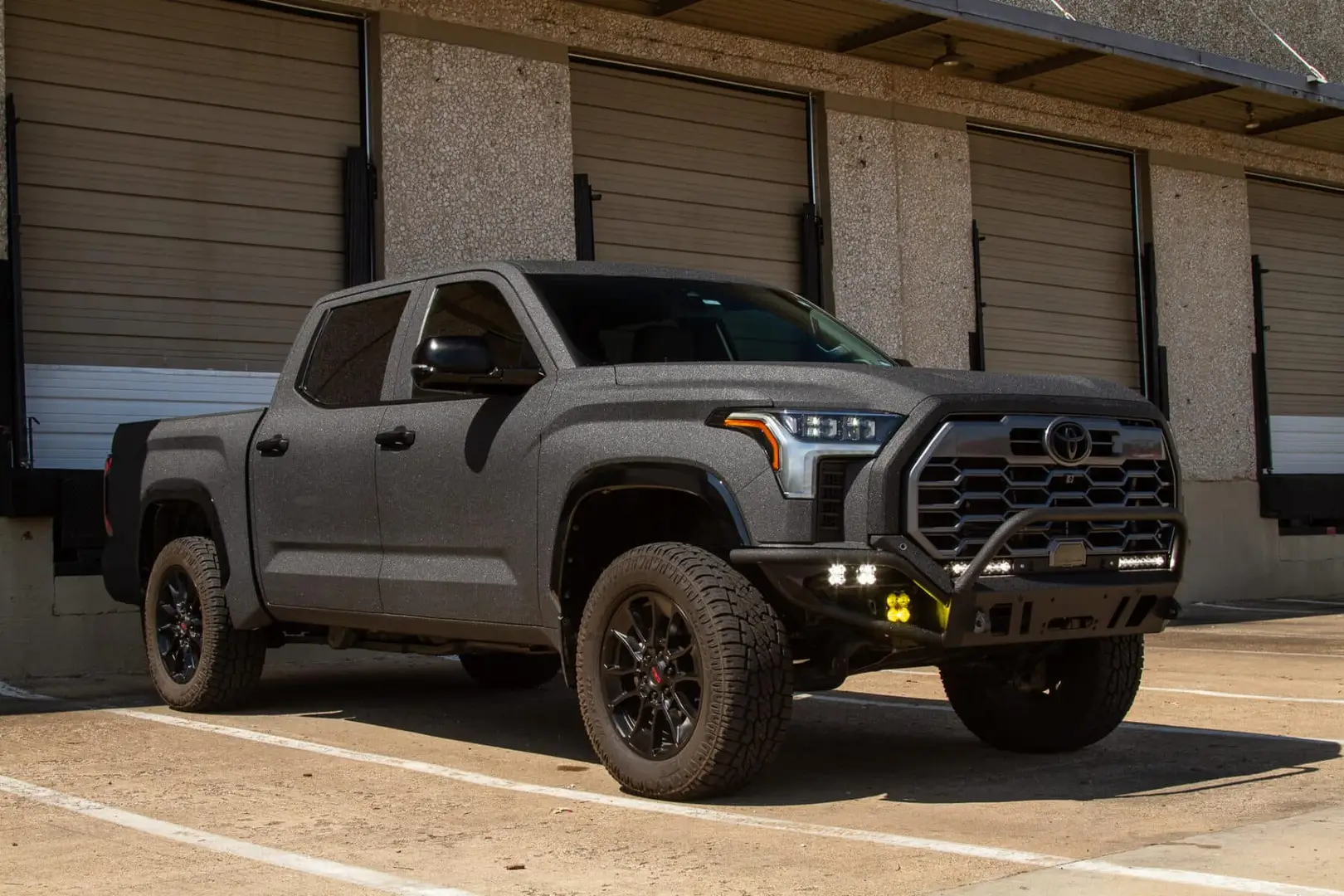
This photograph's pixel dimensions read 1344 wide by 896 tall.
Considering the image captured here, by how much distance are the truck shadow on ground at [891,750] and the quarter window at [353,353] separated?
5.32ft

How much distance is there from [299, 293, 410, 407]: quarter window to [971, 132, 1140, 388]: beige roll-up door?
9305 millimetres

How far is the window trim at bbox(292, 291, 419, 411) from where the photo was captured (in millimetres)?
7574

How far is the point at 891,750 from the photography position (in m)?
7.34

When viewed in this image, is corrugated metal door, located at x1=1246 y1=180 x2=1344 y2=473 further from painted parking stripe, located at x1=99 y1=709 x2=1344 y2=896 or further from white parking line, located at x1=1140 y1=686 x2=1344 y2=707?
painted parking stripe, located at x1=99 y1=709 x2=1344 y2=896

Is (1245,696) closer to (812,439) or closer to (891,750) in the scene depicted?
(891,750)

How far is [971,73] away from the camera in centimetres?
1627

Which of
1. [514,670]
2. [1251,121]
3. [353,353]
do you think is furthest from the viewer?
[1251,121]

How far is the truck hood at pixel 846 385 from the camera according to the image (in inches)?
228

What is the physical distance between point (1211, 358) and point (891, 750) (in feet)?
40.2

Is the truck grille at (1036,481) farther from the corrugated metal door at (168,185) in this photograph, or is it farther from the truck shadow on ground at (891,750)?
the corrugated metal door at (168,185)

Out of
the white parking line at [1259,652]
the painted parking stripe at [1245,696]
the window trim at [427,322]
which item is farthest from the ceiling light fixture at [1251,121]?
the window trim at [427,322]

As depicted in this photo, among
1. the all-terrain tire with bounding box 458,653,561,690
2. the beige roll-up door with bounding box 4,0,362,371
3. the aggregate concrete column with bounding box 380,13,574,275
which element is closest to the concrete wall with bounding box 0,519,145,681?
the beige roll-up door with bounding box 4,0,362,371

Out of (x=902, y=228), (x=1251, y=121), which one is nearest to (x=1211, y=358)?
(x=1251, y=121)

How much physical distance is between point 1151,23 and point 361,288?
1235cm
